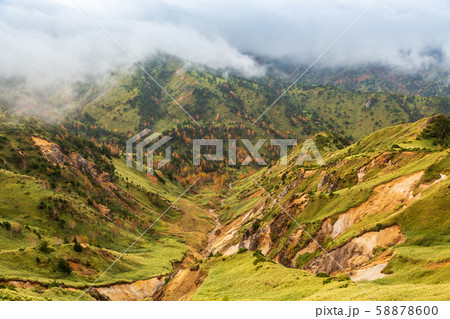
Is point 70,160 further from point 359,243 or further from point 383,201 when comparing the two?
point 359,243

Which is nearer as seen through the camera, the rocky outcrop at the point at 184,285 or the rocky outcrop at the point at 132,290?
the rocky outcrop at the point at 184,285

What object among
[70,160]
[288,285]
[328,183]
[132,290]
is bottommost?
[132,290]

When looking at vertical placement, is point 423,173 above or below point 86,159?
above

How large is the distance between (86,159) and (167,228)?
222 feet

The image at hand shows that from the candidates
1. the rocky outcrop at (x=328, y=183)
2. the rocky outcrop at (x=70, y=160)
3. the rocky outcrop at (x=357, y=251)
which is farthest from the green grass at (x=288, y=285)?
the rocky outcrop at (x=70, y=160)

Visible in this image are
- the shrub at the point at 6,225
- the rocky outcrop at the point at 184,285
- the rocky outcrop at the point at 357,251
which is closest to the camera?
the rocky outcrop at the point at 357,251

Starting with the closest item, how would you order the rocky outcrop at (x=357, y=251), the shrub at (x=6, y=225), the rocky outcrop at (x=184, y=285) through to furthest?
1. the rocky outcrop at (x=357, y=251)
2. the rocky outcrop at (x=184, y=285)
3. the shrub at (x=6, y=225)

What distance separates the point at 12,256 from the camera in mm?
60562

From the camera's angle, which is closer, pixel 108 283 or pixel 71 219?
pixel 108 283

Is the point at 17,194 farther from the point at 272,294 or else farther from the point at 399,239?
the point at 399,239

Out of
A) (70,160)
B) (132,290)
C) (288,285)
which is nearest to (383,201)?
(288,285)

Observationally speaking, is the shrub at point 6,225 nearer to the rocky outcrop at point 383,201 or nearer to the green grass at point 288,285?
the green grass at point 288,285
